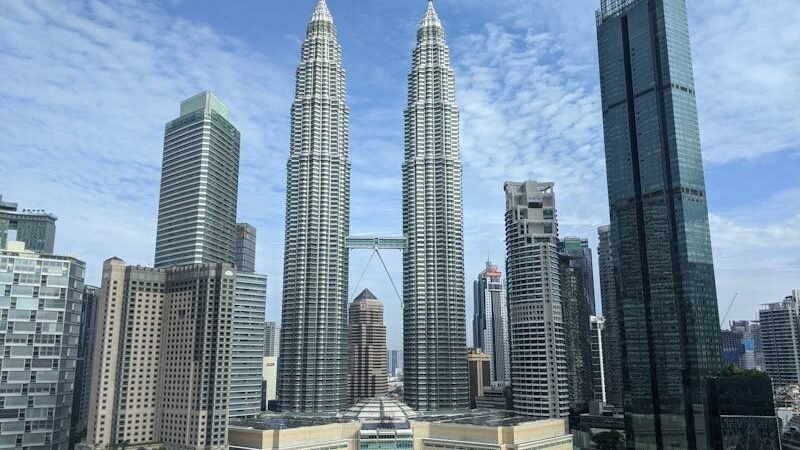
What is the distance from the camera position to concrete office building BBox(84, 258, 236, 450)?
187m

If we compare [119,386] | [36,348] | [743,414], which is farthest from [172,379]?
[743,414]

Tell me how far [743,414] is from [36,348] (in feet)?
612

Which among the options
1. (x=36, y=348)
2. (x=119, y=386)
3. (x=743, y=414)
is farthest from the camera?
(x=119, y=386)

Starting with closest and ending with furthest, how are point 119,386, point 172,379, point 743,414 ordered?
point 743,414
point 119,386
point 172,379

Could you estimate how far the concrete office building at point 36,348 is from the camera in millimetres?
125625

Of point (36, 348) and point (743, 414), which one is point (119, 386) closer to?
point (36, 348)

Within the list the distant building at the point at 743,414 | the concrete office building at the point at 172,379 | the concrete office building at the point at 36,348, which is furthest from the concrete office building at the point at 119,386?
the distant building at the point at 743,414

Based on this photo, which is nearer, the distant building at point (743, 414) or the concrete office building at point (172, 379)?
the distant building at point (743, 414)

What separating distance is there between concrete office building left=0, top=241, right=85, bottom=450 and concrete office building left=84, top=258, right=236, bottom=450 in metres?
55.5

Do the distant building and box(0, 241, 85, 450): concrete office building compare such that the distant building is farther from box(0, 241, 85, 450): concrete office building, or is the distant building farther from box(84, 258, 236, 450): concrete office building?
box(0, 241, 85, 450): concrete office building

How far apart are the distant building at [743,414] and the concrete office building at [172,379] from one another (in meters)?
149

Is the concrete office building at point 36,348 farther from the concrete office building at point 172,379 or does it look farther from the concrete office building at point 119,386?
the concrete office building at point 119,386

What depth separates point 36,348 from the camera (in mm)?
130125

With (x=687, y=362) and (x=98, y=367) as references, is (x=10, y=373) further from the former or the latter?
(x=687, y=362)
